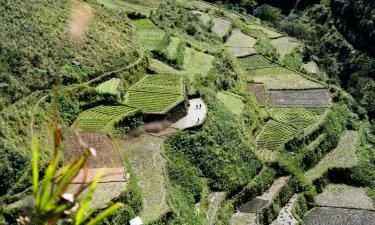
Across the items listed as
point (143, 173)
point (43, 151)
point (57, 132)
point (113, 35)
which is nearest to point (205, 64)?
point (113, 35)

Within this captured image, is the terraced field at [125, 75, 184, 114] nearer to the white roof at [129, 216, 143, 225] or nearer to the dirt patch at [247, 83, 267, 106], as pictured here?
the white roof at [129, 216, 143, 225]

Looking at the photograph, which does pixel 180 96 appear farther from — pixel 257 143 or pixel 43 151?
pixel 43 151

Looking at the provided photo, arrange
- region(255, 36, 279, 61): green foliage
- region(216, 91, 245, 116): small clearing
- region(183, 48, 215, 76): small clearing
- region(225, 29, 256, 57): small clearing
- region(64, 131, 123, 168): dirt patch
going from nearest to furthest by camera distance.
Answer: region(64, 131, 123, 168): dirt patch
region(216, 91, 245, 116): small clearing
region(183, 48, 215, 76): small clearing
region(225, 29, 256, 57): small clearing
region(255, 36, 279, 61): green foliage

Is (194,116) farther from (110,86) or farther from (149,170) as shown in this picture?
(149,170)

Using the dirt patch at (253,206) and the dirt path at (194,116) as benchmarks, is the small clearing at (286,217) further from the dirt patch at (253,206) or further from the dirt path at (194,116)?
the dirt path at (194,116)

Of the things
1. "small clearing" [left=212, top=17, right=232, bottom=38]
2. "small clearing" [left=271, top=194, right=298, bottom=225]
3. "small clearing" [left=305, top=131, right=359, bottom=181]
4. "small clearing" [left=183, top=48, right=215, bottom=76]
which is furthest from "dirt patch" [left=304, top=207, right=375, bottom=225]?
"small clearing" [left=212, top=17, right=232, bottom=38]

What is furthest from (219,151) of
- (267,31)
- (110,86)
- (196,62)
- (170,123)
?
(267,31)
